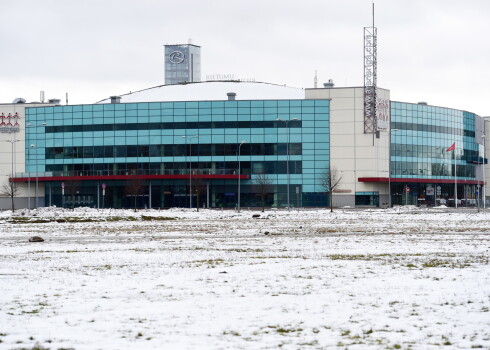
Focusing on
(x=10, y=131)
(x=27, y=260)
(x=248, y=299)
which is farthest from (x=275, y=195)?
(x=248, y=299)

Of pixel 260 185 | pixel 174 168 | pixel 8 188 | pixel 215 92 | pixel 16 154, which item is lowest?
pixel 8 188

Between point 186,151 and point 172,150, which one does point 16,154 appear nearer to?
point 172,150

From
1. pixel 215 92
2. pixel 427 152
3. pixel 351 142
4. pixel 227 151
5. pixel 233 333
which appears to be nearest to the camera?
pixel 233 333

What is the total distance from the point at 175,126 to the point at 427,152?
41182 mm

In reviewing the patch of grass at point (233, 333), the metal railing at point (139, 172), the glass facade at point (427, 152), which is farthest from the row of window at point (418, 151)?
the patch of grass at point (233, 333)

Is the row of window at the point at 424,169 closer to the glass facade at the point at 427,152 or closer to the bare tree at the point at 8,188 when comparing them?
the glass facade at the point at 427,152

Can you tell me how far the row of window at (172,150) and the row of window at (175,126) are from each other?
270cm

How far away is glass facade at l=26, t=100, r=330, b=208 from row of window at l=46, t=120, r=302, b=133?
0.15 m

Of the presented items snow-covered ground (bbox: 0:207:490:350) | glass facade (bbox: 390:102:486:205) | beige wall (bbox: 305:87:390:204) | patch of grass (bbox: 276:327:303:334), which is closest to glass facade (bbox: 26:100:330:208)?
beige wall (bbox: 305:87:390:204)

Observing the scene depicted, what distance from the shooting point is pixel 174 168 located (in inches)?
4604

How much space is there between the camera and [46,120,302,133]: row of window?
379 ft

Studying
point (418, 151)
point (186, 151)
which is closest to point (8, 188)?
point (186, 151)

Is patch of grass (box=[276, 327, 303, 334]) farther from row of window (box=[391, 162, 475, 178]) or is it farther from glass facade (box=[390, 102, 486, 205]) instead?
row of window (box=[391, 162, 475, 178])

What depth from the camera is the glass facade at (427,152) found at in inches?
4791
